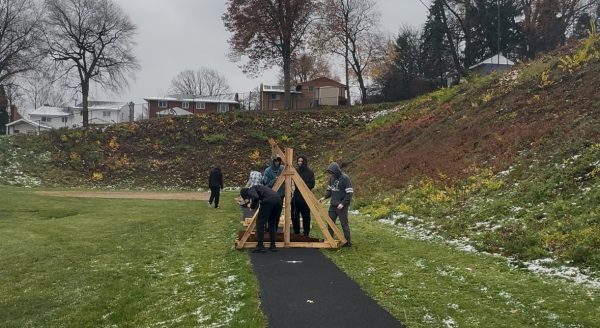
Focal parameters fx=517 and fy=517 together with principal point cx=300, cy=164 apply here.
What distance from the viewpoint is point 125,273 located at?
8.91 metres

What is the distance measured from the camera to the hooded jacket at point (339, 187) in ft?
34.8

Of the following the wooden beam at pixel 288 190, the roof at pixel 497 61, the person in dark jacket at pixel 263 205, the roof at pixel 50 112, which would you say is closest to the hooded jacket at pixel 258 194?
the person in dark jacket at pixel 263 205

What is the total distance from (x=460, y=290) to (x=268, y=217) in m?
4.29

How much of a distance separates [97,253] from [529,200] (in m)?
9.51

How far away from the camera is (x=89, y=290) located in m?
7.94

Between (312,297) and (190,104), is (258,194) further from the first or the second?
(190,104)

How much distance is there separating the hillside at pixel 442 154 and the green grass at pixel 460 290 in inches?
39.5

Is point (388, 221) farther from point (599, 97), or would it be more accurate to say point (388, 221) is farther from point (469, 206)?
point (599, 97)

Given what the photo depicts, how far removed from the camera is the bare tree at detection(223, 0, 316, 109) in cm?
4488

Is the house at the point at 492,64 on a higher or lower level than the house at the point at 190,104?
higher

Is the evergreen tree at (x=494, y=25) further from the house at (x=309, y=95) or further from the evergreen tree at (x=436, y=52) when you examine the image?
the house at (x=309, y=95)

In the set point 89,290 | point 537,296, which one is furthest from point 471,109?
point 89,290

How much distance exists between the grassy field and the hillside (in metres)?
1.42

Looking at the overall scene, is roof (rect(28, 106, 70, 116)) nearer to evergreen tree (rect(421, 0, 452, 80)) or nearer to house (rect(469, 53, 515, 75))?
evergreen tree (rect(421, 0, 452, 80))
